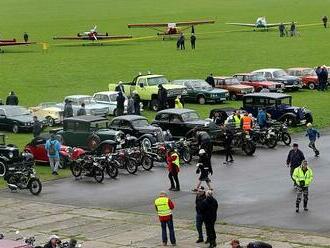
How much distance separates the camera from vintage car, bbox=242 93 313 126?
4197cm

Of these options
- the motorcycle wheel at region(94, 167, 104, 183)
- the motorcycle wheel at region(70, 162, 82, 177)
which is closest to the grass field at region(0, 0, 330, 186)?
the motorcycle wheel at region(70, 162, 82, 177)

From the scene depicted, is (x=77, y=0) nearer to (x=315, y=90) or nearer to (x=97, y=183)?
(x=315, y=90)

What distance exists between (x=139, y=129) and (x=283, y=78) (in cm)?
1955

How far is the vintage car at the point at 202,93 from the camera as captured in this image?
4991cm

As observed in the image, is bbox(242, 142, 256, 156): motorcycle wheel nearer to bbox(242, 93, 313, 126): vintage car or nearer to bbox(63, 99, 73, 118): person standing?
bbox(242, 93, 313, 126): vintage car

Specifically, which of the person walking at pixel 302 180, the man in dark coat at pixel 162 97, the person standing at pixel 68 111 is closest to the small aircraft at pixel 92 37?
the man in dark coat at pixel 162 97

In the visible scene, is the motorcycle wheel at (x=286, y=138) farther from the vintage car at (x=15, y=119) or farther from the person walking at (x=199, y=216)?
the person walking at (x=199, y=216)

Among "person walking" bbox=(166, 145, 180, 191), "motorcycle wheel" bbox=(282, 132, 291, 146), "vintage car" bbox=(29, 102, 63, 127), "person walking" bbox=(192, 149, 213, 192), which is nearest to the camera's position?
"person walking" bbox=(166, 145, 180, 191)

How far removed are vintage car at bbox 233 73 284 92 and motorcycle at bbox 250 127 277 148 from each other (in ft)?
50.4

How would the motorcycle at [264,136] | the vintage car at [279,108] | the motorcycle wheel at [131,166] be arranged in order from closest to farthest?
the motorcycle wheel at [131,166] → the motorcycle at [264,136] → the vintage car at [279,108]

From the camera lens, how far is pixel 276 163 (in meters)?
33.5

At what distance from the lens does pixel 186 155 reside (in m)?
34.3

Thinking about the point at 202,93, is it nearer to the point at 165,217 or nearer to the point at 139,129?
the point at 139,129

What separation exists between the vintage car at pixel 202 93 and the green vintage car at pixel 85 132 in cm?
1361
